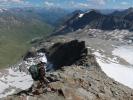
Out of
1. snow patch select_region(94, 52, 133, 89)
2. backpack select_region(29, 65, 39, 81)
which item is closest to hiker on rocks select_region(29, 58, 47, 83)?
backpack select_region(29, 65, 39, 81)

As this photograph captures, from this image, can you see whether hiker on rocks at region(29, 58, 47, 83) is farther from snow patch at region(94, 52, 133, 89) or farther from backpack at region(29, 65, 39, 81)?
snow patch at region(94, 52, 133, 89)

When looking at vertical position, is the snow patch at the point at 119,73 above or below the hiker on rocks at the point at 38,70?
below

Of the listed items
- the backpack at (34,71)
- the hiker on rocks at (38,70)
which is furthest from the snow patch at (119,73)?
the backpack at (34,71)

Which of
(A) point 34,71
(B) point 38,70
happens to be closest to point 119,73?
(B) point 38,70

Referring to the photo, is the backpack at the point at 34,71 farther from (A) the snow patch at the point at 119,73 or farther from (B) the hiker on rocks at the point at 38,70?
(A) the snow patch at the point at 119,73

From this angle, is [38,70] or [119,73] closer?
[38,70]

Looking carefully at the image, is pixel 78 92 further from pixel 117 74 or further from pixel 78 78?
pixel 117 74

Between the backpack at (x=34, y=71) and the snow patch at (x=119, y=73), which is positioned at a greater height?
the backpack at (x=34, y=71)

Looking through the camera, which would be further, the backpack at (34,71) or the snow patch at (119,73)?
the snow patch at (119,73)

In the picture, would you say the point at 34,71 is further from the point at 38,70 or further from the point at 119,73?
the point at 119,73

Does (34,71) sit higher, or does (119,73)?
(34,71)

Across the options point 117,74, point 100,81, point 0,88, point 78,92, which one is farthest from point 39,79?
point 0,88

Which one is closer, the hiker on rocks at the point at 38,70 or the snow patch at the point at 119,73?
the hiker on rocks at the point at 38,70
